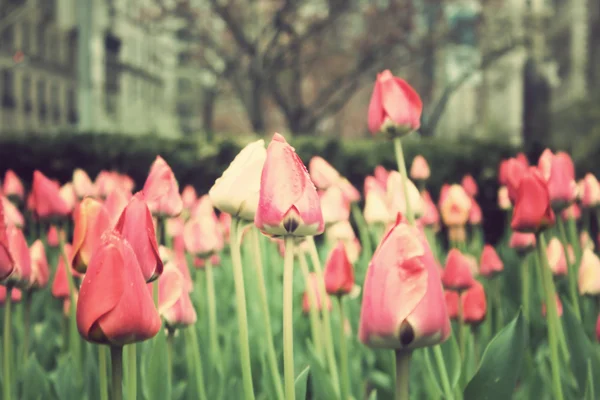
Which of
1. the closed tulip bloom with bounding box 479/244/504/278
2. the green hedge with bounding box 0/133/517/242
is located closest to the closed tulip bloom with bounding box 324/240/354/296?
the closed tulip bloom with bounding box 479/244/504/278

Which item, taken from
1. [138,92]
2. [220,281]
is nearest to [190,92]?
[138,92]

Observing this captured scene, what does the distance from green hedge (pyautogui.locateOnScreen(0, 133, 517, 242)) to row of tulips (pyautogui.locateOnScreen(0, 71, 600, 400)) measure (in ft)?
8.53

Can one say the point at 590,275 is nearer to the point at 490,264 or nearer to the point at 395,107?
the point at 490,264

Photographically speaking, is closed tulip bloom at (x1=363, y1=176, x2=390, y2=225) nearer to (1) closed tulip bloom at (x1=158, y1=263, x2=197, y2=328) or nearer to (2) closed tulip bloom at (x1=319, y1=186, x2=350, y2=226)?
(2) closed tulip bloom at (x1=319, y1=186, x2=350, y2=226)

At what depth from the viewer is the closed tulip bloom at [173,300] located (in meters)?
1.54

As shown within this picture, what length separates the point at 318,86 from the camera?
27.0 m

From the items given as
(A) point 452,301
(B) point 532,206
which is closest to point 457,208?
(A) point 452,301

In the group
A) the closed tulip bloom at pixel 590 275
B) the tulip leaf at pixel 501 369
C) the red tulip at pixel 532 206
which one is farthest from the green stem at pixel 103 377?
the closed tulip bloom at pixel 590 275

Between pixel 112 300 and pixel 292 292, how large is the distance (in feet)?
2.27

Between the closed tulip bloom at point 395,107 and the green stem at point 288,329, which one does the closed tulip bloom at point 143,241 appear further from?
the closed tulip bloom at point 395,107

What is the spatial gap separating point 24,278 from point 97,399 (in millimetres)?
441

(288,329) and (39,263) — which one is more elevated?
(39,263)

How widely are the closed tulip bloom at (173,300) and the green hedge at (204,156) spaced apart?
4.16 m

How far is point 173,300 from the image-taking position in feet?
5.04
